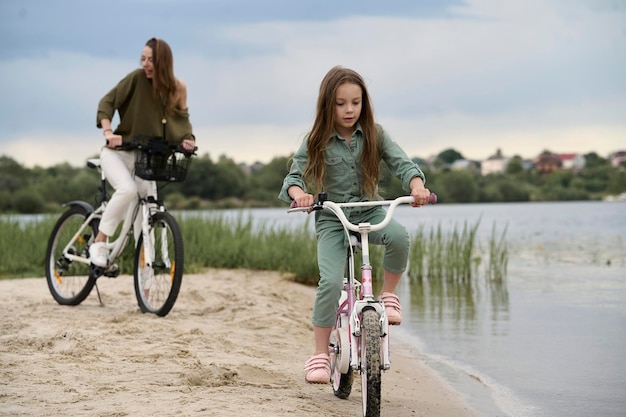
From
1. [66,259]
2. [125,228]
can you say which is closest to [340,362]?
[125,228]

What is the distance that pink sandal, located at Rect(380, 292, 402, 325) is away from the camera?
457cm

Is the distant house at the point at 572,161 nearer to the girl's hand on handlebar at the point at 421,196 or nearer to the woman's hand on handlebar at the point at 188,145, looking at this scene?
the woman's hand on handlebar at the point at 188,145

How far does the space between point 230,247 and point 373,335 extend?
28.1 ft

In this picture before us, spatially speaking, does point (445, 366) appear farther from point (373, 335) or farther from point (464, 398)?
point (373, 335)

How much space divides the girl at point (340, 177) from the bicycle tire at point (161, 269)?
282cm

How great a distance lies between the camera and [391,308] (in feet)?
15.1

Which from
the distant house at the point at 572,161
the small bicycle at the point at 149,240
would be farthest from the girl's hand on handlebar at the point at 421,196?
the distant house at the point at 572,161

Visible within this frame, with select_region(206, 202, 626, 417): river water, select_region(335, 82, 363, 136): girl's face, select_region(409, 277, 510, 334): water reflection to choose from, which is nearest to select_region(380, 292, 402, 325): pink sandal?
select_region(335, 82, 363, 136): girl's face

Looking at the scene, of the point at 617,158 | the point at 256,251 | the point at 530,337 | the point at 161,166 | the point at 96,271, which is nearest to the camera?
the point at 161,166

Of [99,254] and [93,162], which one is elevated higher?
[93,162]

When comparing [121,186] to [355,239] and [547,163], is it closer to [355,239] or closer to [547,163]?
[355,239]

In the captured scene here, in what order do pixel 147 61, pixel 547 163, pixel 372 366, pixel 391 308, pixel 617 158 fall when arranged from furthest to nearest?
pixel 547 163
pixel 617 158
pixel 147 61
pixel 391 308
pixel 372 366

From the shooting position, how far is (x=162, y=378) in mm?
5012

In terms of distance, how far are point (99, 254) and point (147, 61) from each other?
172 cm
